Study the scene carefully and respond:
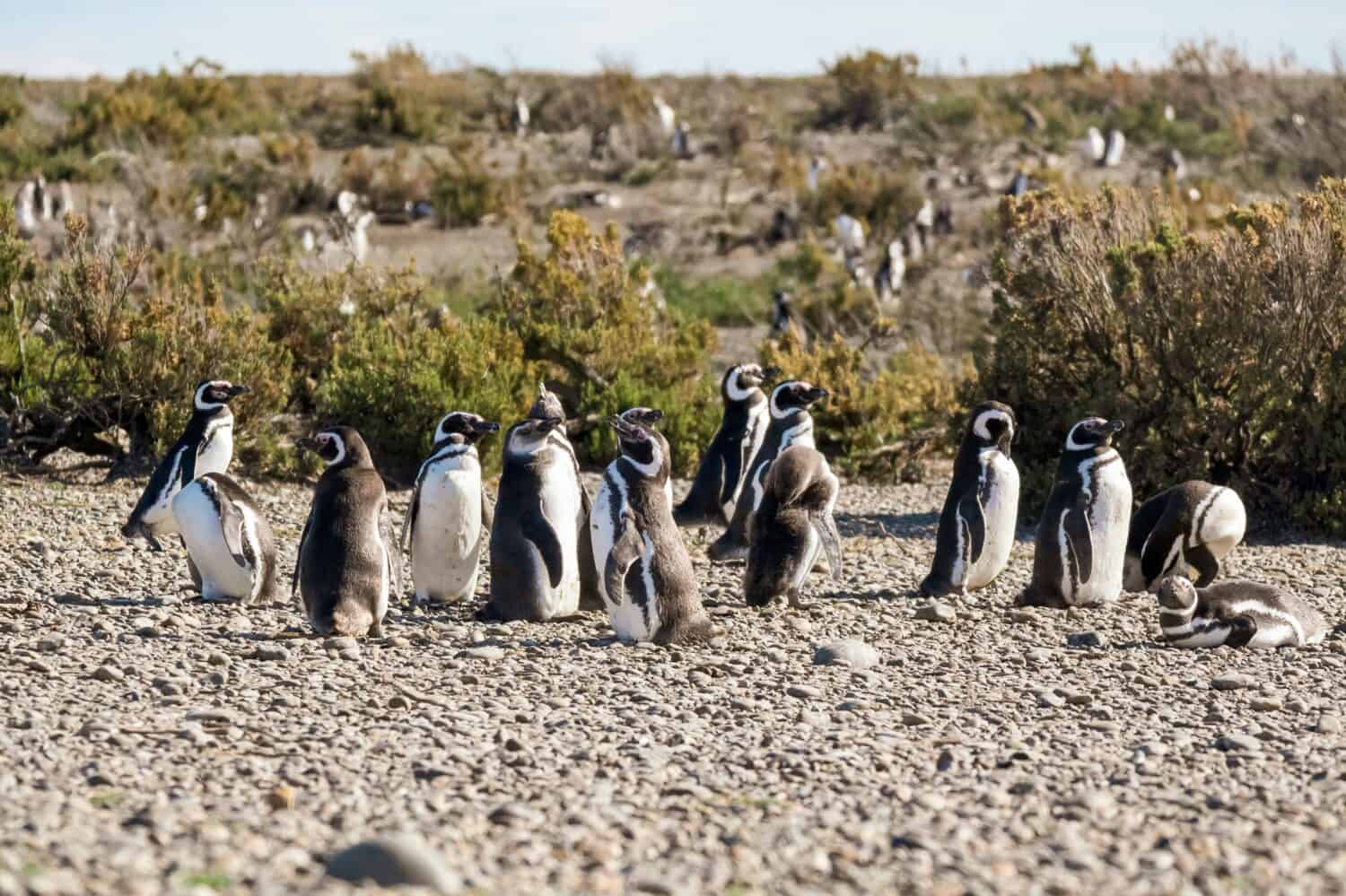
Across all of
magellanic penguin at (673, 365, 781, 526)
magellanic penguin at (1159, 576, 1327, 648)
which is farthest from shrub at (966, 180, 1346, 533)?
magellanic penguin at (1159, 576, 1327, 648)

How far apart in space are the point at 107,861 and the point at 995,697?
2.88 m

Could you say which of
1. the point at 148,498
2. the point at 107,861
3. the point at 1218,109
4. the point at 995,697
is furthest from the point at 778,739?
the point at 1218,109

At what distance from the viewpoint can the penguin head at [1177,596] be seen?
20.4 ft

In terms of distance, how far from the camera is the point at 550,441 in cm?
682

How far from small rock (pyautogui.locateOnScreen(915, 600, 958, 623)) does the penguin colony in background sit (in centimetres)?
40

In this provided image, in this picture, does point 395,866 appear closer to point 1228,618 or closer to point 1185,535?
point 1228,618

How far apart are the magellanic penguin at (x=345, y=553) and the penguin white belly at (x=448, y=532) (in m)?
0.37

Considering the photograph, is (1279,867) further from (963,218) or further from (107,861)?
(963,218)

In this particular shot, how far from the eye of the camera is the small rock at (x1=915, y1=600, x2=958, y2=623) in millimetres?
6723

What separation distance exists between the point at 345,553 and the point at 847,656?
70.5 inches

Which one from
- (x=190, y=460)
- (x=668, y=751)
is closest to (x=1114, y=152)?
(x=190, y=460)

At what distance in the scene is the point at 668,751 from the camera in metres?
4.59

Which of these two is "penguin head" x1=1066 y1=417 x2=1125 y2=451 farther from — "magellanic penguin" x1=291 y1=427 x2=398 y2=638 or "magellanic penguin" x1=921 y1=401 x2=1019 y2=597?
"magellanic penguin" x1=291 y1=427 x2=398 y2=638

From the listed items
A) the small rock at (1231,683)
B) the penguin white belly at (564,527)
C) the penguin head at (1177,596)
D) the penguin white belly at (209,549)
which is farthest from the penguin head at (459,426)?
the small rock at (1231,683)
